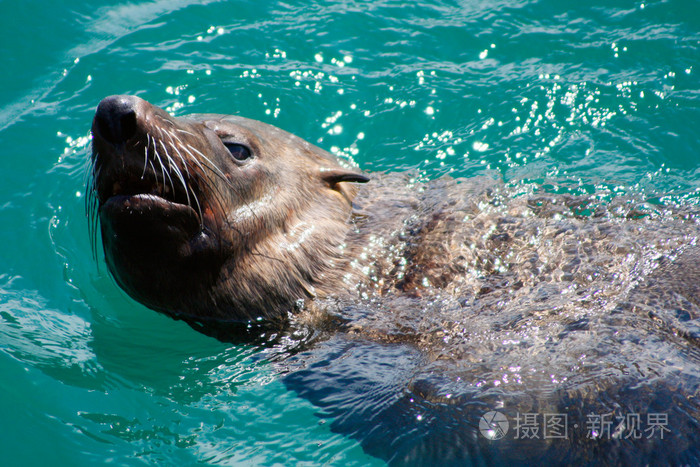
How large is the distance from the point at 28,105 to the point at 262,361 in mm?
4986

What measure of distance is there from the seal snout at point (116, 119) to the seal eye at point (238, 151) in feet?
3.12

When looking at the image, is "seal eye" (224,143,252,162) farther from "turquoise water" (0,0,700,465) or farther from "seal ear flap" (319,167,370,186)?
"turquoise water" (0,0,700,465)

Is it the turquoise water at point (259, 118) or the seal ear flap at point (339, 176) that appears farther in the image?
the seal ear flap at point (339, 176)

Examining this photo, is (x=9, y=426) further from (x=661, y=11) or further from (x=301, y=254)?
(x=661, y=11)

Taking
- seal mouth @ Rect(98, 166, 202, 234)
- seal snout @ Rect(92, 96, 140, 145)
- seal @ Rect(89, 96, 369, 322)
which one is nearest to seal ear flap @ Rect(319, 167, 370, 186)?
seal @ Rect(89, 96, 369, 322)

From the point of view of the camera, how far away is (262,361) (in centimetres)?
427

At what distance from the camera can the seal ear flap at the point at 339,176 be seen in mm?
4801

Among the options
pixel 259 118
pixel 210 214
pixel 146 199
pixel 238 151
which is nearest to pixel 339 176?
pixel 238 151

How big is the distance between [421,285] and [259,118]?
3.92 metres

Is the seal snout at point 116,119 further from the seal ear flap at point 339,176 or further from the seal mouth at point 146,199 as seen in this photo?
the seal ear flap at point 339,176

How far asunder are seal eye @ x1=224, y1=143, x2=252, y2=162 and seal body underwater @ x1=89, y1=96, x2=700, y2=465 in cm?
1

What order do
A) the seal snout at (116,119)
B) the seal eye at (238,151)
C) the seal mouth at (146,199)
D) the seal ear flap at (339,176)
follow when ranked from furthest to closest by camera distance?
the seal ear flap at (339,176) < the seal eye at (238,151) < the seal mouth at (146,199) < the seal snout at (116,119)

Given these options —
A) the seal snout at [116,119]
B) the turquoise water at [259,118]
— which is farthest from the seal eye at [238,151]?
the turquoise water at [259,118]

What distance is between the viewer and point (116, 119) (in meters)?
3.33
